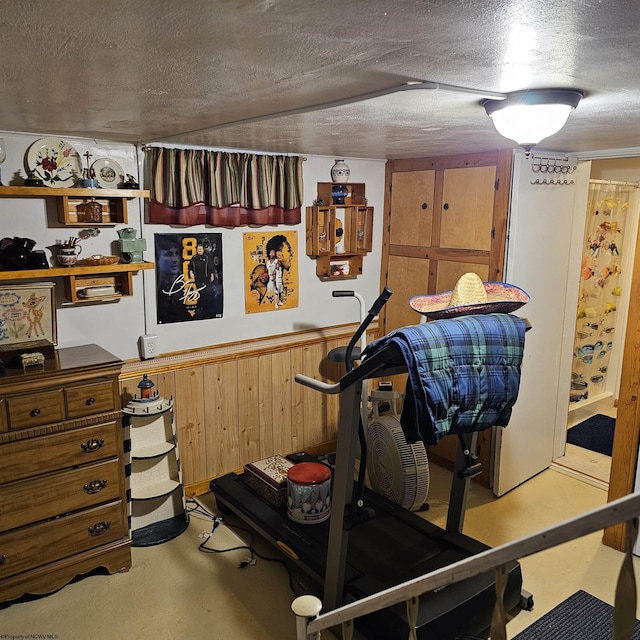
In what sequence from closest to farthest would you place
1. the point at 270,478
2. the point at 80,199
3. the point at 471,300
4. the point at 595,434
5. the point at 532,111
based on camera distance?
the point at 532,111 → the point at 471,300 → the point at 80,199 → the point at 270,478 → the point at 595,434

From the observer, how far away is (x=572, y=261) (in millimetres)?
4086

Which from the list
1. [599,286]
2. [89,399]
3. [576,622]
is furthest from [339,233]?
[576,622]

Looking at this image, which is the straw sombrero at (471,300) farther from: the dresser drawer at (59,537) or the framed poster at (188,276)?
the dresser drawer at (59,537)

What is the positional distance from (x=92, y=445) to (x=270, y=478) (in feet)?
3.53

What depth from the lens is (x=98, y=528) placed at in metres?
2.96

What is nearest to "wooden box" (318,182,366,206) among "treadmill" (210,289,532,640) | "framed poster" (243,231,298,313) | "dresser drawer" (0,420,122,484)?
"framed poster" (243,231,298,313)

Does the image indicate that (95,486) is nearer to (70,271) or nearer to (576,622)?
(70,271)

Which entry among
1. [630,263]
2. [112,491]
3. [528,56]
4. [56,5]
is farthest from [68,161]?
[630,263]

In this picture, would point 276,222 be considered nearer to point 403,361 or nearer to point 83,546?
point 403,361

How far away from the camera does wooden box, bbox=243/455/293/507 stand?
336cm

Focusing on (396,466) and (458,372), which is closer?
(458,372)

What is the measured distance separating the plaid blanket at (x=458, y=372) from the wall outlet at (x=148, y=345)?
170 centimetres

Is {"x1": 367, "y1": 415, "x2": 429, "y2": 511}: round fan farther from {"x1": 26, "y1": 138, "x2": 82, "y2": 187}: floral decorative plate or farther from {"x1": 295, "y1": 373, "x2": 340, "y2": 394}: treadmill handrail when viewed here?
{"x1": 26, "y1": 138, "x2": 82, "y2": 187}: floral decorative plate

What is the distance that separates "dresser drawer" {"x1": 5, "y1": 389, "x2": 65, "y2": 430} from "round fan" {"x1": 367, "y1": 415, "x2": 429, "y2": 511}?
188 centimetres
